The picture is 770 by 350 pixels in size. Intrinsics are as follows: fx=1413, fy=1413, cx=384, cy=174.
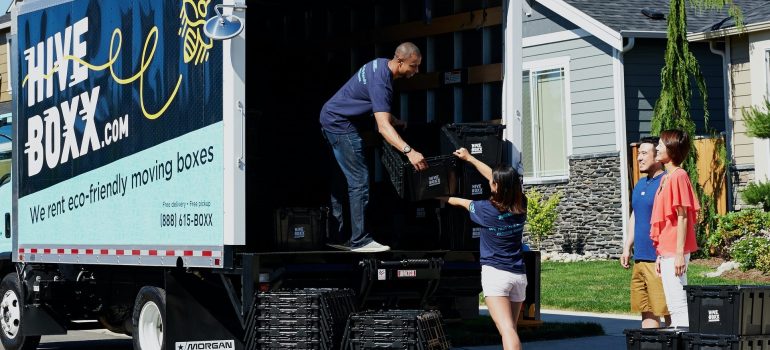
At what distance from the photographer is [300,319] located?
10.4 m

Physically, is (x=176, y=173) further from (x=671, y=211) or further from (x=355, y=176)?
(x=671, y=211)

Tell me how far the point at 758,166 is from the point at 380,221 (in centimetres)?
1165

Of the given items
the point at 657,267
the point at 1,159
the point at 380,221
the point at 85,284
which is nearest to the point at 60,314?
the point at 85,284

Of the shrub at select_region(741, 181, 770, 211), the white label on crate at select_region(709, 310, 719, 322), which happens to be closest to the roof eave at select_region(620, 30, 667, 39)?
the shrub at select_region(741, 181, 770, 211)

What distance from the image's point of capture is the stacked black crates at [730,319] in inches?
355

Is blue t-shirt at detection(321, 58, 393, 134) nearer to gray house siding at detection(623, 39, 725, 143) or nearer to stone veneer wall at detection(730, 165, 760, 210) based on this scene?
stone veneer wall at detection(730, 165, 760, 210)

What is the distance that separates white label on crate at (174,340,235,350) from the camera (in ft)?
37.0

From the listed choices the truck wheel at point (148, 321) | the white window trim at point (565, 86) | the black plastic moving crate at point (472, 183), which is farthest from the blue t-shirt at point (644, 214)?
the white window trim at point (565, 86)

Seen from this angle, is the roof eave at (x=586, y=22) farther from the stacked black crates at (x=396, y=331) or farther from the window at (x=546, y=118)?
the stacked black crates at (x=396, y=331)

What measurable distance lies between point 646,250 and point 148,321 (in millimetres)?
4258

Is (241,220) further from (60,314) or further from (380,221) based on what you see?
(60,314)

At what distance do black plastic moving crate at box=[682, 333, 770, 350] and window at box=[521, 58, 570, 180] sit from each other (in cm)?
1548

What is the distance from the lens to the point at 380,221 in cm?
1254

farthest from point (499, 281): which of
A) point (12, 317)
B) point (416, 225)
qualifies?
point (12, 317)
